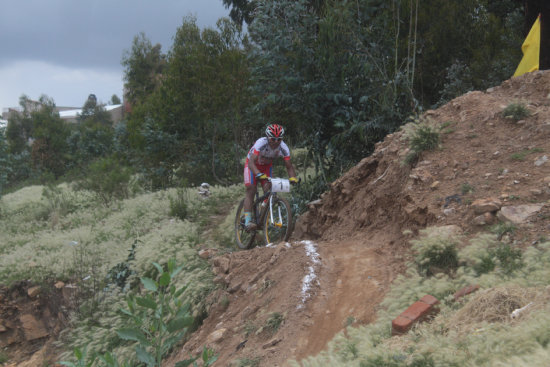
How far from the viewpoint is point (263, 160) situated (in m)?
8.03

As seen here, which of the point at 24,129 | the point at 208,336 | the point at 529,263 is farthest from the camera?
the point at 24,129

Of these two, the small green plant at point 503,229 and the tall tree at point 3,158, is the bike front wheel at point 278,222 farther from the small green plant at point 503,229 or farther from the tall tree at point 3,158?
the tall tree at point 3,158

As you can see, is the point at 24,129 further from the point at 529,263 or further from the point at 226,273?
the point at 529,263

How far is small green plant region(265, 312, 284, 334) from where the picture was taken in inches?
181

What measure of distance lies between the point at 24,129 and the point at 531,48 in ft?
170

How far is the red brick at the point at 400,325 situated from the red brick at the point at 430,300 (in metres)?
0.31

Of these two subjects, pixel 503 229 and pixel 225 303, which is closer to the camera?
pixel 503 229

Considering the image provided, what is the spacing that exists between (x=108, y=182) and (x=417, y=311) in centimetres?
1354

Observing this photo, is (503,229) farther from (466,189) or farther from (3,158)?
(3,158)

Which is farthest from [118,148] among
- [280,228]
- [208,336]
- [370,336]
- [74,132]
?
[370,336]

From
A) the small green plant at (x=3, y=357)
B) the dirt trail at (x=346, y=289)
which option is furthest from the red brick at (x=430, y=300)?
the small green plant at (x=3, y=357)

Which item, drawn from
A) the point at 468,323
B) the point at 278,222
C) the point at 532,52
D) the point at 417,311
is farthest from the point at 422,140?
the point at 532,52

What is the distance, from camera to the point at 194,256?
8.45 metres

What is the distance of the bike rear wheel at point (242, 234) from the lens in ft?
26.8
